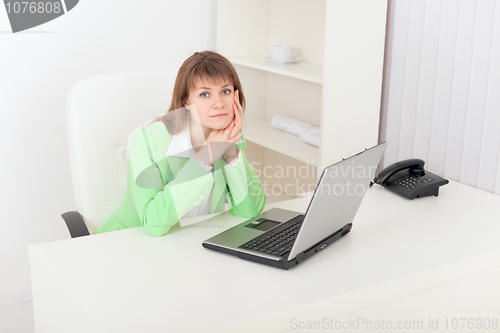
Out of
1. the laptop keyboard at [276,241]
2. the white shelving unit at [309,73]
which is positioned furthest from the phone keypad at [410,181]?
the laptop keyboard at [276,241]

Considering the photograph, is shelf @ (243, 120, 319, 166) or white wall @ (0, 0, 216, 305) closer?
shelf @ (243, 120, 319, 166)

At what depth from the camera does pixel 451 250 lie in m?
1.27

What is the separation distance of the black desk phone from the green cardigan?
0.42m

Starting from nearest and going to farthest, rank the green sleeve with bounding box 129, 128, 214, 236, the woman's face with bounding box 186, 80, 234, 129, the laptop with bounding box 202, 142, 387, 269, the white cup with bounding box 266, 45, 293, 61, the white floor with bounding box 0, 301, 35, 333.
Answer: the laptop with bounding box 202, 142, 387, 269, the green sleeve with bounding box 129, 128, 214, 236, the woman's face with bounding box 186, 80, 234, 129, the white floor with bounding box 0, 301, 35, 333, the white cup with bounding box 266, 45, 293, 61

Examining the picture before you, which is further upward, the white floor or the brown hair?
the brown hair

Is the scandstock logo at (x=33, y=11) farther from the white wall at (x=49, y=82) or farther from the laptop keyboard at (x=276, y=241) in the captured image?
the laptop keyboard at (x=276, y=241)

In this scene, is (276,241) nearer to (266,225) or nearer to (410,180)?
(266,225)

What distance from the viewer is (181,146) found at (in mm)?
1486

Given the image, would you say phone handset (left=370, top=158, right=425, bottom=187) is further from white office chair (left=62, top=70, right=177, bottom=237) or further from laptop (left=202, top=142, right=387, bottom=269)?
white office chair (left=62, top=70, right=177, bottom=237)

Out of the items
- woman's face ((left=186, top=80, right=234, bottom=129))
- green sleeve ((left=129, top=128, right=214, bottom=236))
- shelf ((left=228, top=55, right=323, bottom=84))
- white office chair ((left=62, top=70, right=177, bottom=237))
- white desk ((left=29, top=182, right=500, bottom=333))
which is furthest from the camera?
shelf ((left=228, top=55, right=323, bottom=84))

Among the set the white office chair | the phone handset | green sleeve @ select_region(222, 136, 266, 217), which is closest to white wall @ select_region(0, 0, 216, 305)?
the white office chair

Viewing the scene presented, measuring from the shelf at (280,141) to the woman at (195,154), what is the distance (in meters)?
0.51

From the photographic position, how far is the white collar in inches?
58.1

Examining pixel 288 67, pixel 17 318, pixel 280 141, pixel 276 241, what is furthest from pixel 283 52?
pixel 17 318
